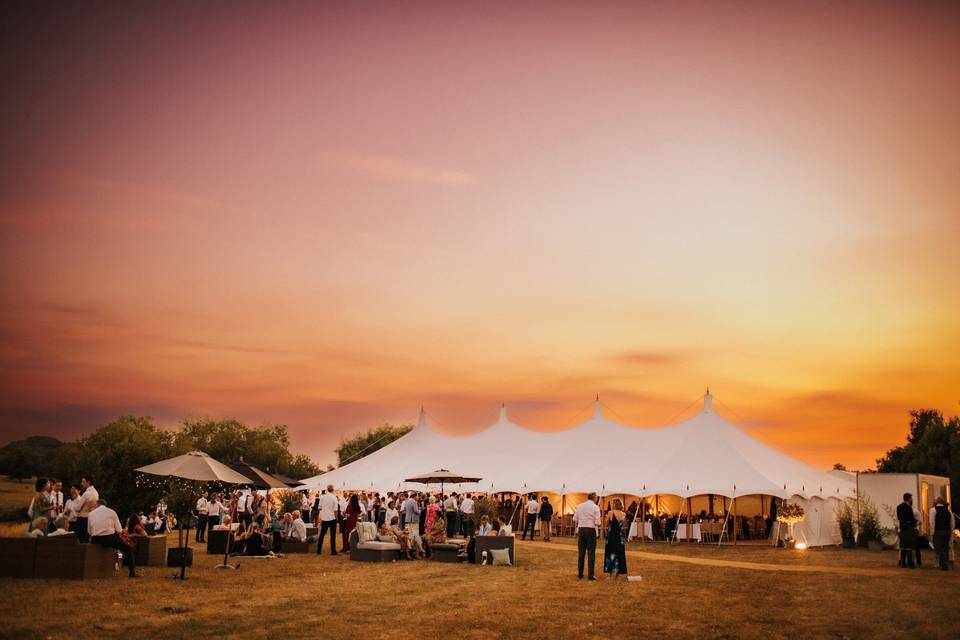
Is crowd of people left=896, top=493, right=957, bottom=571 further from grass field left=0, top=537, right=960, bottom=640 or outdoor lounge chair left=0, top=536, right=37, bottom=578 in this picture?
outdoor lounge chair left=0, top=536, right=37, bottom=578

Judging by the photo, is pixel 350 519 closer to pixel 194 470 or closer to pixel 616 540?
pixel 194 470

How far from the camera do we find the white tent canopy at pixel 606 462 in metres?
26.9

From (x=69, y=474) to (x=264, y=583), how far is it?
39.1 m

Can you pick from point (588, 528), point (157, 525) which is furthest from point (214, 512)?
point (588, 528)

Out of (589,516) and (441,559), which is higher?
(589,516)

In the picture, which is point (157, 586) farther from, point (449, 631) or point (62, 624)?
point (449, 631)

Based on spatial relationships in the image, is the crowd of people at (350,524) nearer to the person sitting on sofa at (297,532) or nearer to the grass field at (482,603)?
the person sitting on sofa at (297,532)

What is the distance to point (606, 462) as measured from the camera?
1196 inches

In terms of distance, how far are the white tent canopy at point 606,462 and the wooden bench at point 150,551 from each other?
651 inches

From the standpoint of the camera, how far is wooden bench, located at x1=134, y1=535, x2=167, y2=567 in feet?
48.9

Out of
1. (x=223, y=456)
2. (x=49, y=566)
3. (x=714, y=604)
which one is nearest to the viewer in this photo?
(x=714, y=604)

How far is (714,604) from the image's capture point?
11.5 m

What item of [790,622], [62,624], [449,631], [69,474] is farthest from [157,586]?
[69,474]

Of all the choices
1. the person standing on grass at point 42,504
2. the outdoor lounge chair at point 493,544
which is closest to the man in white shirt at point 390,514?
the outdoor lounge chair at point 493,544
